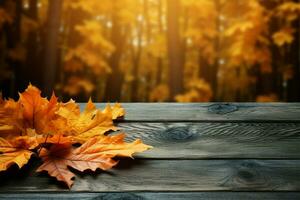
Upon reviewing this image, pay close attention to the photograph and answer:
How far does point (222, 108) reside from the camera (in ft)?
7.02

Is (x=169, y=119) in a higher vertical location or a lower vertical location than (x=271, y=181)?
higher

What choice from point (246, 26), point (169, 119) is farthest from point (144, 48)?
point (169, 119)

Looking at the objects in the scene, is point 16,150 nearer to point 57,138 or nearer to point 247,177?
point 57,138

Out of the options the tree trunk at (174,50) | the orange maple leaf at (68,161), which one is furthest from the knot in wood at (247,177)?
the tree trunk at (174,50)

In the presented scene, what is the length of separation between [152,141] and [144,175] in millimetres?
324

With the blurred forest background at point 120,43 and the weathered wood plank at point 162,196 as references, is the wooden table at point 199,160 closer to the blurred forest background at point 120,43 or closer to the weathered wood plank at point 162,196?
the weathered wood plank at point 162,196

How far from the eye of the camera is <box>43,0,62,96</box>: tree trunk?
8969 mm

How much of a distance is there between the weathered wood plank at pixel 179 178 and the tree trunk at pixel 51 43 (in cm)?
Result: 755

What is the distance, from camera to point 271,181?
1.49 meters

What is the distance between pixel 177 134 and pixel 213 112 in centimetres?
31

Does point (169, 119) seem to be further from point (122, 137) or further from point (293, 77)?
point (293, 77)

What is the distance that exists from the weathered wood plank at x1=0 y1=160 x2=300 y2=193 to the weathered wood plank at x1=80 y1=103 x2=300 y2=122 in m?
0.42

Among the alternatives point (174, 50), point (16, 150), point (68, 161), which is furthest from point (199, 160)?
point (174, 50)

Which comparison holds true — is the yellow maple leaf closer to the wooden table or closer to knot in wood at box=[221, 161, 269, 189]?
the wooden table
